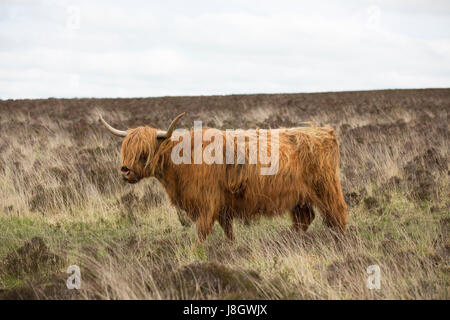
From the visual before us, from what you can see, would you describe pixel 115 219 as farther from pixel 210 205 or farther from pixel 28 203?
pixel 210 205

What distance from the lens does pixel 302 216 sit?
17.3ft

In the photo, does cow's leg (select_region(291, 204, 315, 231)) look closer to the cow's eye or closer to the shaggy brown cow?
the shaggy brown cow

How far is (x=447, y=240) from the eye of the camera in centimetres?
462

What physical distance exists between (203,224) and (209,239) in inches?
19.8

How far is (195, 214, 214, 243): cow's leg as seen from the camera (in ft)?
15.0

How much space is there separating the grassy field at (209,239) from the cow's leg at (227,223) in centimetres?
12

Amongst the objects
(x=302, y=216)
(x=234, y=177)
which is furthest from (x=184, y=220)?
(x=302, y=216)

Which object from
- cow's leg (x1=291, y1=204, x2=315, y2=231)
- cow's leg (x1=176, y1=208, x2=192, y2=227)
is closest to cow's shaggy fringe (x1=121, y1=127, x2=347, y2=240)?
cow's leg (x1=291, y1=204, x2=315, y2=231)

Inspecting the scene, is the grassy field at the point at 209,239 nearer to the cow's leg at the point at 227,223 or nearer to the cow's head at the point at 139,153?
the cow's leg at the point at 227,223

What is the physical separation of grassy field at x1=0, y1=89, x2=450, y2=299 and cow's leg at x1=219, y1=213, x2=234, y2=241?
12 centimetres

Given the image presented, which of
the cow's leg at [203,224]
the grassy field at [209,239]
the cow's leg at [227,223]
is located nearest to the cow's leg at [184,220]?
the grassy field at [209,239]

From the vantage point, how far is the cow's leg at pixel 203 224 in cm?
456
